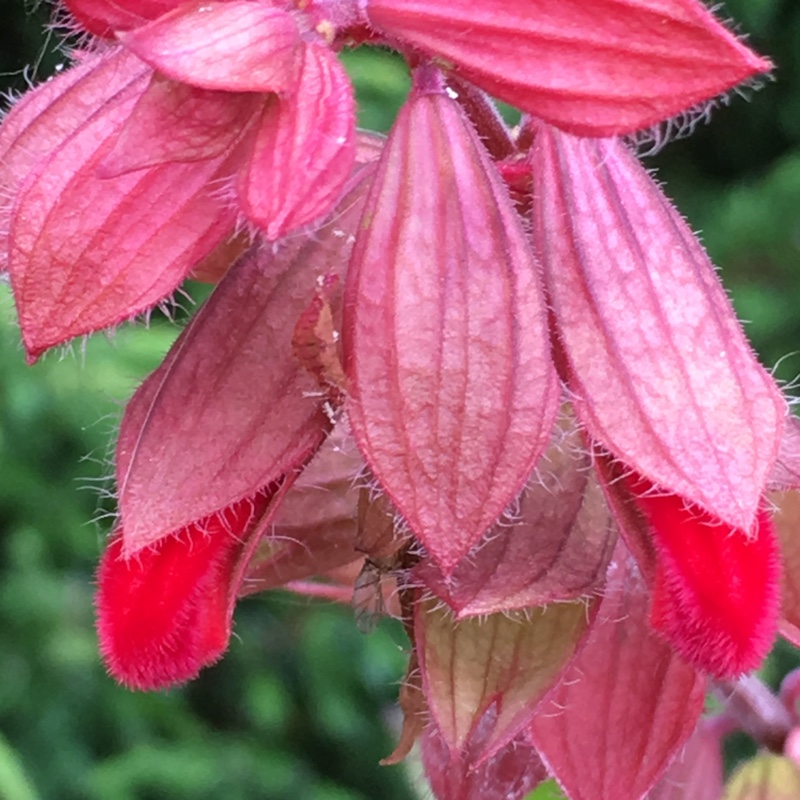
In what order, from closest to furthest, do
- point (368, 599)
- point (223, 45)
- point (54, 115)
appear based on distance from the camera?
point (223, 45) → point (54, 115) → point (368, 599)

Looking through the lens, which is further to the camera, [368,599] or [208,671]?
[208,671]

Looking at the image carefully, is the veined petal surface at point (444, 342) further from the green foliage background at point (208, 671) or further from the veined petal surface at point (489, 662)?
the green foliage background at point (208, 671)

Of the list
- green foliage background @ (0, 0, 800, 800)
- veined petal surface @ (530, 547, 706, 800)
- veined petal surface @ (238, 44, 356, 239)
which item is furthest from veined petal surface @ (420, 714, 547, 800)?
green foliage background @ (0, 0, 800, 800)

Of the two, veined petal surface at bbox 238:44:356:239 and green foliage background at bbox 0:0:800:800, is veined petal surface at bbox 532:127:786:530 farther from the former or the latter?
green foliage background at bbox 0:0:800:800

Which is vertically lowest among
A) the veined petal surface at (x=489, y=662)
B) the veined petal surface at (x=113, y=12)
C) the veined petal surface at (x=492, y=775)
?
the veined petal surface at (x=492, y=775)

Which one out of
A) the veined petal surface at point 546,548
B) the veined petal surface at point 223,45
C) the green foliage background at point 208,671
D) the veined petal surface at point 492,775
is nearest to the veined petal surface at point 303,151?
the veined petal surface at point 223,45

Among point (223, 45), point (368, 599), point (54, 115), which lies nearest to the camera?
point (223, 45)

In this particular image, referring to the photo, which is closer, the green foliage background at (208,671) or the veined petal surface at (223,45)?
the veined petal surface at (223,45)

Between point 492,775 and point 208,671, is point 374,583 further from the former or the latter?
point 208,671

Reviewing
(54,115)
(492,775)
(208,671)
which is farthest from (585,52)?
(208,671)
